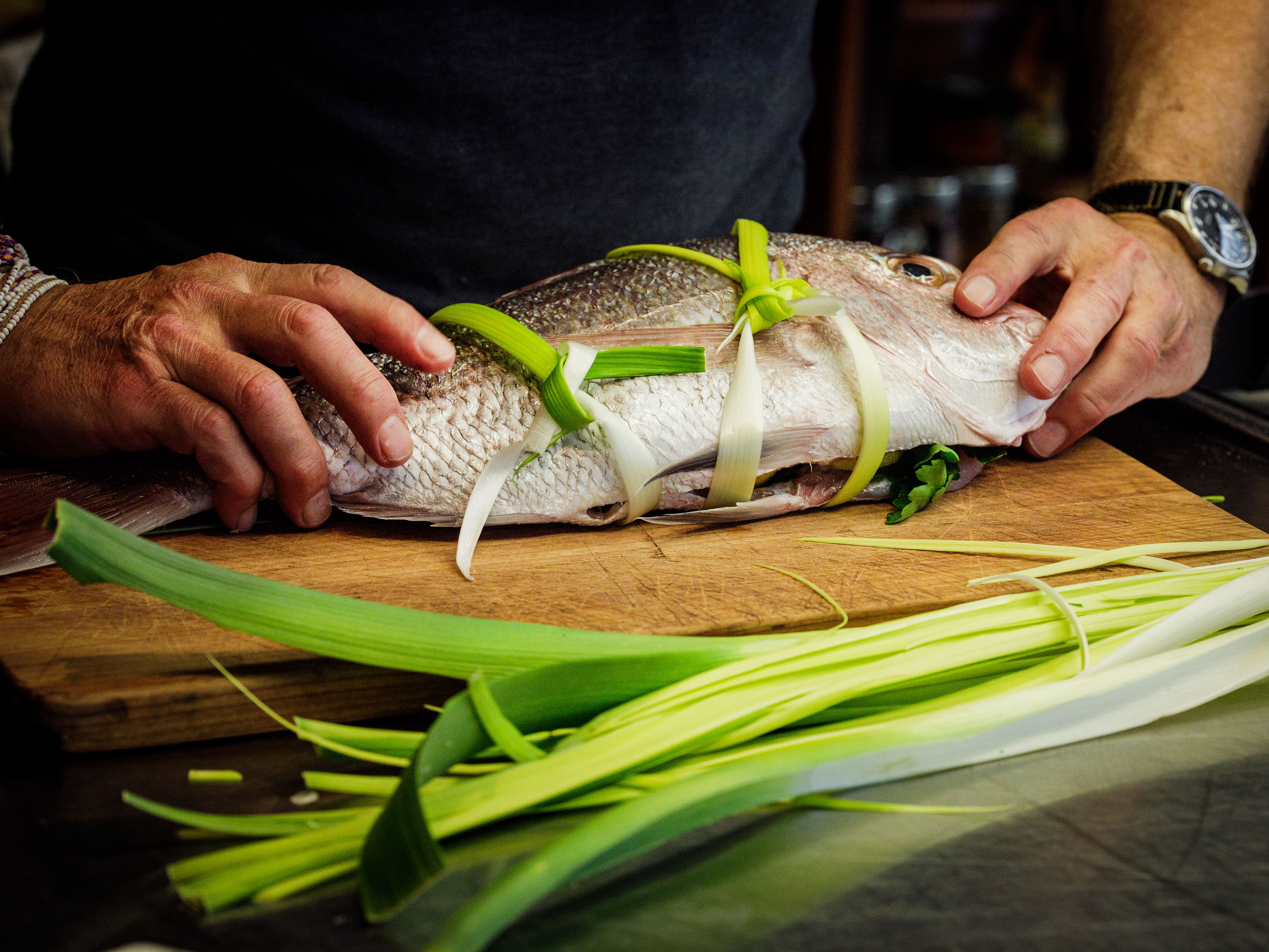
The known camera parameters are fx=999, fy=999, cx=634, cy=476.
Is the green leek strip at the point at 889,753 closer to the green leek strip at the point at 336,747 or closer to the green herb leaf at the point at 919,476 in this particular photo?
the green leek strip at the point at 336,747

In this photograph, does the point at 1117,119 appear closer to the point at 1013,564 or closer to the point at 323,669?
the point at 1013,564

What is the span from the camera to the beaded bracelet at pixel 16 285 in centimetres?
117

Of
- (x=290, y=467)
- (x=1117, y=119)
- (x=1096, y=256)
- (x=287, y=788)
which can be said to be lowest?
(x=287, y=788)

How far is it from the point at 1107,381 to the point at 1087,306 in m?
0.12

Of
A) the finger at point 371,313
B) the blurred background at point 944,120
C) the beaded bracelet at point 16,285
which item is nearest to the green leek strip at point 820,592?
the finger at point 371,313

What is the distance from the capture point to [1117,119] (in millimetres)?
1845

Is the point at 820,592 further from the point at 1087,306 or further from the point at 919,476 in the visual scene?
the point at 1087,306

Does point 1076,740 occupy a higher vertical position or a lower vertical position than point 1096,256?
lower

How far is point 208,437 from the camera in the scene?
109 centimetres

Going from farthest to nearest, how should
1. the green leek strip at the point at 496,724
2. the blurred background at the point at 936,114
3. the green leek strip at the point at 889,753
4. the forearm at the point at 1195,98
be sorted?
the blurred background at the point at 936,114
the forearm at the point at 1195,98
the green leek strip at the point at 496,724
the green leek strip at the point at 889,753

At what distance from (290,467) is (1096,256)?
1.13 metres

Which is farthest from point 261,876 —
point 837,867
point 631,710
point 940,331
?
point 940,331

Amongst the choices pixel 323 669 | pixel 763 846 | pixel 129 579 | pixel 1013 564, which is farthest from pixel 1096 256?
pixel 129 579

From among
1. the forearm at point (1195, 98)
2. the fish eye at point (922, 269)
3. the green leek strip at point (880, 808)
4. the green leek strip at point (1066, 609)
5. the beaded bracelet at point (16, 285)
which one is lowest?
the green leek strip at point (880, 808)
